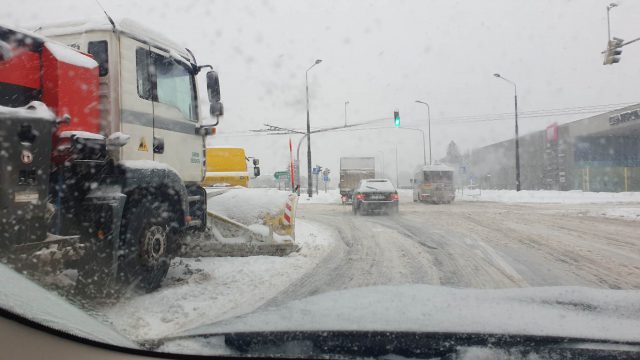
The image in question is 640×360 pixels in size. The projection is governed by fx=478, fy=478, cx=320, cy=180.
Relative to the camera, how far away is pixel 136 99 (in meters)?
5.32

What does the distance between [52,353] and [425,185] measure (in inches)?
1152

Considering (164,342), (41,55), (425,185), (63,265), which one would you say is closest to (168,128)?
(41,55)

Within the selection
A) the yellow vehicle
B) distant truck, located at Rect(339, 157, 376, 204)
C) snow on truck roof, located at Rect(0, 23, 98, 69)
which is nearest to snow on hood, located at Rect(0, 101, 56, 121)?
snow on truck roof, located at Rect(0, 23, 98, 69)

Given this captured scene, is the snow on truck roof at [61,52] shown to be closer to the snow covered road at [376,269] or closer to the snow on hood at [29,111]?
the snow on hood at [29,111]

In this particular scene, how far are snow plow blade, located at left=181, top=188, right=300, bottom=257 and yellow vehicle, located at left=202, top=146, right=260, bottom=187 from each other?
6.11 feet

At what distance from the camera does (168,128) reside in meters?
5.89

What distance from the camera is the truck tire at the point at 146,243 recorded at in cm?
482

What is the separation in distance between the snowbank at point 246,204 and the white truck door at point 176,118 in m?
1.35

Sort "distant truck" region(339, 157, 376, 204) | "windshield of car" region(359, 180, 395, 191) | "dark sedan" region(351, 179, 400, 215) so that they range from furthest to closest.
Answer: "distant truck" region(339, 157, 376, 204), "windshield of car" region(359, 180, 395, 191), "dark sedan" region(351, 179, 400, 215)

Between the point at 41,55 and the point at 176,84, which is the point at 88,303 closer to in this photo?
the point at 41,55

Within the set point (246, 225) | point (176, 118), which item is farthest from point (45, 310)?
point (246, 225)

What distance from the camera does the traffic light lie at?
53.4ft

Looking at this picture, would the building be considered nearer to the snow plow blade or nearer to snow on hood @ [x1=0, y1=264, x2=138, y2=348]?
the snow plow blade

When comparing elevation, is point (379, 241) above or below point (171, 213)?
below
